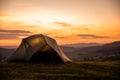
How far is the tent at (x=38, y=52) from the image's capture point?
35438mm

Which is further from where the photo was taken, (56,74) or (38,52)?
(38,52)

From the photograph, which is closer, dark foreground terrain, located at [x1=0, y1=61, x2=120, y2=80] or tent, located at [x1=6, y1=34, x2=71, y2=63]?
dark foreground terrain, located at [x1=0, y1=61, x2=120, y2=80]

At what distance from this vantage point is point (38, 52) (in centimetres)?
3581

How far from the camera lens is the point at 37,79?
19.5 meters

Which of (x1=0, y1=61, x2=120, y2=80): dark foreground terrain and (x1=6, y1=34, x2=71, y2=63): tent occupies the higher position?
(x1=6, y1=34, x2=71, y2=63): tent

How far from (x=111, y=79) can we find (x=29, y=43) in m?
17.8

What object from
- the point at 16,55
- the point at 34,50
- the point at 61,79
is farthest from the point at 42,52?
the point at 61,79

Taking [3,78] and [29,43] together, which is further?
[29,43]

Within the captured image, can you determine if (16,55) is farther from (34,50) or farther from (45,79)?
(45,79)

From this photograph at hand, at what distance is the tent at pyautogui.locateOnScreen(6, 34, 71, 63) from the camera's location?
3544 cm

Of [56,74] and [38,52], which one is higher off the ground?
[38,52]

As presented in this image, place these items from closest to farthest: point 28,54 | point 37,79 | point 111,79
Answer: point 37,79 < point 111,79 < point 28,54

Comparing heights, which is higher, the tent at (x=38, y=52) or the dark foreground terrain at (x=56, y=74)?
the tent at (x=38, y=52)

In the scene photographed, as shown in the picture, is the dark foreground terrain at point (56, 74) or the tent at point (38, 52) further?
the tent at point (38, 52)
